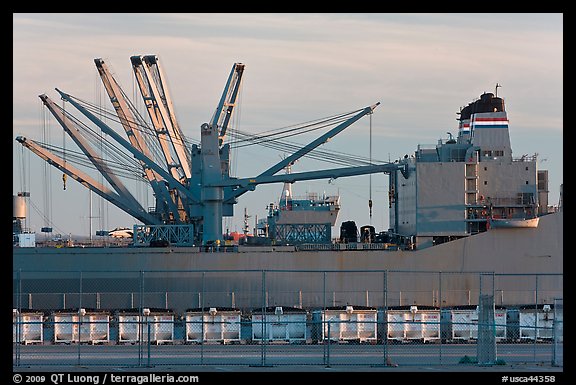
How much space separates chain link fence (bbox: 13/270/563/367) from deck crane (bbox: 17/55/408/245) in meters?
4.56

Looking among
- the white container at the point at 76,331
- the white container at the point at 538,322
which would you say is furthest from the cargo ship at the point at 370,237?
the white container at the point at 76,331

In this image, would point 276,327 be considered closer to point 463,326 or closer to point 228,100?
point 463,326

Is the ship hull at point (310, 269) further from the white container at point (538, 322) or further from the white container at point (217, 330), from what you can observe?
the white container at point (217, 330)

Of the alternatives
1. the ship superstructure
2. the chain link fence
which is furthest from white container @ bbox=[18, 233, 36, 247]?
the ship superstructure

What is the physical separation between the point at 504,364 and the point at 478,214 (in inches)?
958

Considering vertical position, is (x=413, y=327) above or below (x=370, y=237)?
below

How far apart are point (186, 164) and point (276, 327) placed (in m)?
22.6

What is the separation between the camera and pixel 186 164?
55188mm

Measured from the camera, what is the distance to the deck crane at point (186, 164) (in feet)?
170

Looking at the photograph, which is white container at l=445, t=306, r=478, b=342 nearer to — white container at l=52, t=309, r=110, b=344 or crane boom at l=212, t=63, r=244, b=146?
white container at l=52, t=309, r=110, b=344

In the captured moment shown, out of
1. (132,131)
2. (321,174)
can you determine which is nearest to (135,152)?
(132,131)

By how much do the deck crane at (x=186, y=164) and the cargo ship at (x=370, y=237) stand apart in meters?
0.06

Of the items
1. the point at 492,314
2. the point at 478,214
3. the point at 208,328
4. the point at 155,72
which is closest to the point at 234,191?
the point at 155,72

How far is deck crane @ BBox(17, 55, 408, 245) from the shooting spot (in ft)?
170
